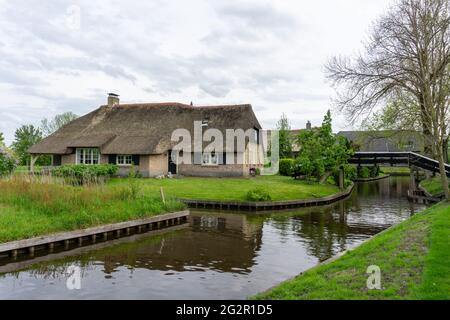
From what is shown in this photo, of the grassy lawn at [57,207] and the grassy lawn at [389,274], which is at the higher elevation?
the grassy lawn at [57,207]

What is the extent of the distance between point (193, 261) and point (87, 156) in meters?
28.3

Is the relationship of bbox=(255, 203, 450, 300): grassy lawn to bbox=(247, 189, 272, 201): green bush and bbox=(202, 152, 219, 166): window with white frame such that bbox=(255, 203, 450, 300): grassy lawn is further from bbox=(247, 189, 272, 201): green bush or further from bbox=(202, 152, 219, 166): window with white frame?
bbox=(202, 152, 219, 166): window with white frame

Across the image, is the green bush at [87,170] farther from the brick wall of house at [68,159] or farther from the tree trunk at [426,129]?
the tree trunk at [426,129]

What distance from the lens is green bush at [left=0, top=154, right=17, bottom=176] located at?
20422 millimetres

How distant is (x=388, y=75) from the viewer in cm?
2361

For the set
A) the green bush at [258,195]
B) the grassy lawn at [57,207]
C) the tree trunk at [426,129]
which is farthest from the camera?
the green bush at [258,195]

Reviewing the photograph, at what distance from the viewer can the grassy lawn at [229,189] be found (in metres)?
27.0

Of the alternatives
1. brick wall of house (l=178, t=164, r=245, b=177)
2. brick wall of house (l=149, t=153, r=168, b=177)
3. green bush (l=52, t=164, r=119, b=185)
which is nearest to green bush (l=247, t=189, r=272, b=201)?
brick wall of house (l=178, t=164, r=245, b=177)

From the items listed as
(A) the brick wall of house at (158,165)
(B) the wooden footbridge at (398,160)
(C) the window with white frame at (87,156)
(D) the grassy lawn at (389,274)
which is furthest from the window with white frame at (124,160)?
(D) the grassy lawn at (389,274)

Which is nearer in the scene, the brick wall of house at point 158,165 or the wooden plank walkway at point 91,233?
the wooden plank walkway at point 91,233

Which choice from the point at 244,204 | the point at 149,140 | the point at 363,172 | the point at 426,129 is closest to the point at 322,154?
the point at 426,129

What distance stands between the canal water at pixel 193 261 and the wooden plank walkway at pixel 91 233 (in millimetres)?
643

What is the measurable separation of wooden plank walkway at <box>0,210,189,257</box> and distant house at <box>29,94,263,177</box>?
15.8 m
